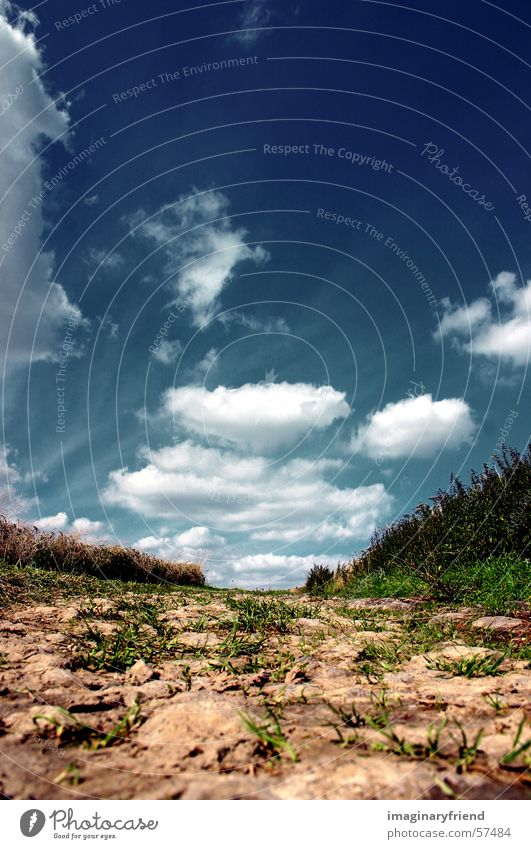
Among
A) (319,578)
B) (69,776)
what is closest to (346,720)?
(69,776)

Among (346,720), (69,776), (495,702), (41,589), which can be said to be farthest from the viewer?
(41,589)

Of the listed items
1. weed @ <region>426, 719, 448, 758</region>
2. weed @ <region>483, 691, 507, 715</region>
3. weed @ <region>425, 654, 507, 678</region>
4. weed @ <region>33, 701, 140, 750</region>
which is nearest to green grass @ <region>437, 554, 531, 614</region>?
weed @ <region>425, 654, 507, 678</region>

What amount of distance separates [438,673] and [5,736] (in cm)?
285

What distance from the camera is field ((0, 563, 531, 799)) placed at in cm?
178

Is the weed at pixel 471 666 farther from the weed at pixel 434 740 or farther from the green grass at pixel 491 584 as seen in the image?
the green grass at pixel 491 584

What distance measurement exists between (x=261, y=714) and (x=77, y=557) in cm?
1569

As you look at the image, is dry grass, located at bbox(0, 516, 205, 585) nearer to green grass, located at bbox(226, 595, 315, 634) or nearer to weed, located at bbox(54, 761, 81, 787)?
green grass, located at bbox(226, 595, 315, 634)

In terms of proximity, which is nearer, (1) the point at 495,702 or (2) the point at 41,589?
(1) the point at 495,702

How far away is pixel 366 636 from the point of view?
4.80 m

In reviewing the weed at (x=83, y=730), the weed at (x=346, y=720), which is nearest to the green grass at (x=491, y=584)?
the weed at (x=346, y=720)

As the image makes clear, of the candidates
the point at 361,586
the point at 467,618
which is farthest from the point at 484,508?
the point at 467,618

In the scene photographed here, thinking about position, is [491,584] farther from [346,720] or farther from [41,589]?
[41,589]
